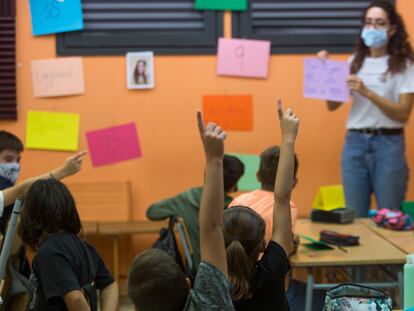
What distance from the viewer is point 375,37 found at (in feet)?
12.4

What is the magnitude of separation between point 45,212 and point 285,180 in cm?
76

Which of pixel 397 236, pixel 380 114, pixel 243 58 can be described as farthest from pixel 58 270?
pixel 243 58

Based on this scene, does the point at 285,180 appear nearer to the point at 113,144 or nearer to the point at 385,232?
the point at 385,232

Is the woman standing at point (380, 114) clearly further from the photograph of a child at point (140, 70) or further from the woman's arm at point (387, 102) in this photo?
the photograph of a child at point (140, 70)

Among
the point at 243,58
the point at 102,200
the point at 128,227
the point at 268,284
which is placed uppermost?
the point at 243,58

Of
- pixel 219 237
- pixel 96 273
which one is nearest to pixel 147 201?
pixel 96 273

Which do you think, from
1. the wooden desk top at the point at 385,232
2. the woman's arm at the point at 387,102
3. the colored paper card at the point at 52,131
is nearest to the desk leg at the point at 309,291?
the wooden desk top at the point at 385,232

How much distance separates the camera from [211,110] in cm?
442

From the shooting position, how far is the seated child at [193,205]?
3.11 meters

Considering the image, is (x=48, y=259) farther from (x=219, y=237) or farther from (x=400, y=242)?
(x=400, y=242)

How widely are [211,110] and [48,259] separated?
2456mm

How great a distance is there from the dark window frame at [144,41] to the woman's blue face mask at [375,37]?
973mm

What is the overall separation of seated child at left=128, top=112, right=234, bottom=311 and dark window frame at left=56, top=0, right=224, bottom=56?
290cm

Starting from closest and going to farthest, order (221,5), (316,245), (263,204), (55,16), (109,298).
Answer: (109,298) → (263,204) → (316,245) → (55,16) → (221,5)
